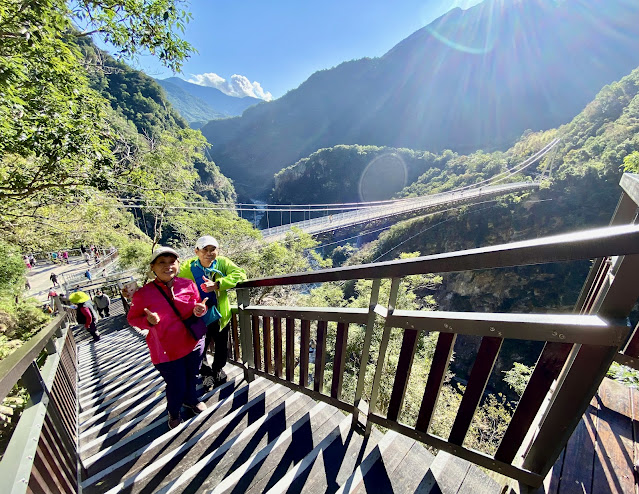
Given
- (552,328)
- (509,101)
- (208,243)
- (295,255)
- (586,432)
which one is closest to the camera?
(552,328)

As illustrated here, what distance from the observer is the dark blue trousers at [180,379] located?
1.56 m

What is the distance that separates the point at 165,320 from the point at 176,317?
58 millimetres

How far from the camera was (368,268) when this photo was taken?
1.08 m

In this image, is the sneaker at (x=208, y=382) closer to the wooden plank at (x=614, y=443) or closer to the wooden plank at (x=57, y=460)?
the wooden plank at (x=57, y=460)

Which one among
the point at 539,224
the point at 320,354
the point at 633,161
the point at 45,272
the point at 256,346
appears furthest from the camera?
the point at 539,224

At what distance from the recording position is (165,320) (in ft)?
4.91

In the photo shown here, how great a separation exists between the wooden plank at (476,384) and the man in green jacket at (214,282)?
150cm

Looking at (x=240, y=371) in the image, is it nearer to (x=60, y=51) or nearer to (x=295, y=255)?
(x=60, y=51)

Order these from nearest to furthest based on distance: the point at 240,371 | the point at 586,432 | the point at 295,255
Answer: the point at 586,432 → the point at 240,371 → the point at 295,255

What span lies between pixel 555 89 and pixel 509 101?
705cm

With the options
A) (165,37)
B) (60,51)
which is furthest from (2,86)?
(165,37)

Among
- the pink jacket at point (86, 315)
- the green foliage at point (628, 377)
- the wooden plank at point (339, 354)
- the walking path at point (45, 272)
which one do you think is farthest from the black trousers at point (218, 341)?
the walking path at point (45, 272)

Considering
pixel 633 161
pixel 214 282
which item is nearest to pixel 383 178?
pixel 633 161

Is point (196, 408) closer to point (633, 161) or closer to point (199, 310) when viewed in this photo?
point (199, 310)
